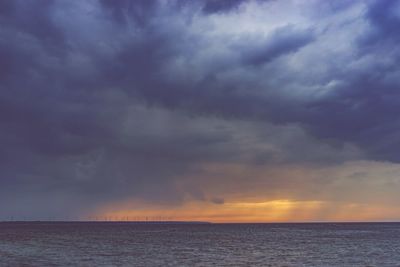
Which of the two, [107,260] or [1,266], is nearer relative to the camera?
[1,266]

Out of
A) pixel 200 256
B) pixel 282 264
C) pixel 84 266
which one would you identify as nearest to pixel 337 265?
pixel 282 264

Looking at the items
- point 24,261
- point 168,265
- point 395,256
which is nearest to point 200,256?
point 168,265

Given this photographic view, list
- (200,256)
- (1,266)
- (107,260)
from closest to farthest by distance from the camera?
(1,266), (107,260), (200,256)

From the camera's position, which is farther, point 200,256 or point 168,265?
point 200,256

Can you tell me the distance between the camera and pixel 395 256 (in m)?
92.4

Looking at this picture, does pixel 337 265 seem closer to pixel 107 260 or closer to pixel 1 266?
pixel 107 260

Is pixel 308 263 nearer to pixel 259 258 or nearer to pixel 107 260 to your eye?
pixel 259 258

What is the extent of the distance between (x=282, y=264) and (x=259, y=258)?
1002cm

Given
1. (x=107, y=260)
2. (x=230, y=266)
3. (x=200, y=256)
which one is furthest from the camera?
(x=200, y=256)

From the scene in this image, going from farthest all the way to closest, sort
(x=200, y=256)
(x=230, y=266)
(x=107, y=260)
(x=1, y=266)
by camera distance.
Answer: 1. (x=200, y=256)
2. (x=107, y=260)
3. (x=230, y=266)
4. (x=1, y=266)

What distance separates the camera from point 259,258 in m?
86.1

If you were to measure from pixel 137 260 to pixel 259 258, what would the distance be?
816 inches

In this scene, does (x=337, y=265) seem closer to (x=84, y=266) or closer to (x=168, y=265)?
(x=168, y=265)

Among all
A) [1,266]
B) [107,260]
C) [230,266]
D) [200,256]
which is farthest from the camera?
[200,256]
